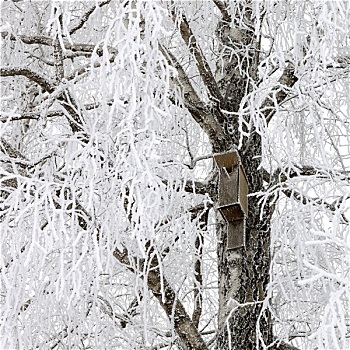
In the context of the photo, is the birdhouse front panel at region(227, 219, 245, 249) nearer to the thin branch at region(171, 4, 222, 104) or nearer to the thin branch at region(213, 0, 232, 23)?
the thin branch at region(171, 4, 222, 104)

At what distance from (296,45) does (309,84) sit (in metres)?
0.16

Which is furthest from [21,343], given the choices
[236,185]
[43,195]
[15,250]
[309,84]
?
[309,84]

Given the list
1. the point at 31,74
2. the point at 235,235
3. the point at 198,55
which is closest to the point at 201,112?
the point at 198,55

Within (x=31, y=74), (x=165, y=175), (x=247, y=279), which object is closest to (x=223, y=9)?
(x=165, y=175)

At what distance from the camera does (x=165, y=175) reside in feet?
13.1

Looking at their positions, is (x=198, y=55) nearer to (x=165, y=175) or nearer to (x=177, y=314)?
(x=165, y=175)

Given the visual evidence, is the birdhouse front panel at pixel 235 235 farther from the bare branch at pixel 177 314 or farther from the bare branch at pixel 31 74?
the bare branch at pixel 31 74

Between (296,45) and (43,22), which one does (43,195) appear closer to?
(296,45)

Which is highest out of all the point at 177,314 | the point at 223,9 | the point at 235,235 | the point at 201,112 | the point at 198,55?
the point at 223,9

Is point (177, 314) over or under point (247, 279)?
under

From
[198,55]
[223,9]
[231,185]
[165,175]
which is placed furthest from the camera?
[165,175]

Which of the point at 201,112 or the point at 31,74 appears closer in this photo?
the point at 31,74

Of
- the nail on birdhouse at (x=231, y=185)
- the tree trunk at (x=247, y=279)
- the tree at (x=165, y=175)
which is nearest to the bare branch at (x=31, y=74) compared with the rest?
the tree at (x=165, y=175)

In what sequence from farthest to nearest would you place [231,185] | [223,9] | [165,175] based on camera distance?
[165,175] < [223,9] < [231,185]
